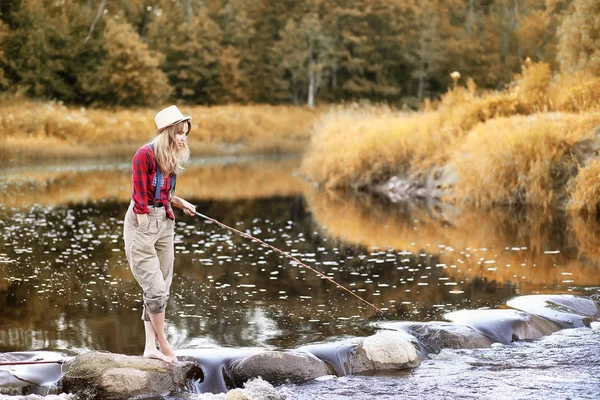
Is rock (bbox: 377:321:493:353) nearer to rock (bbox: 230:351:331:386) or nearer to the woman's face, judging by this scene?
rock (bbox: 230:351:331:386)

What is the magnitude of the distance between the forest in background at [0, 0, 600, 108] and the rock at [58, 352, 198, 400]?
3641 centimetres

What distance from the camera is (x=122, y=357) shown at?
6531 millimetres

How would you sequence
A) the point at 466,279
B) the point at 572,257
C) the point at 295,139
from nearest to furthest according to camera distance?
the point at 466,279, the point at 572,257, the point at 295,139

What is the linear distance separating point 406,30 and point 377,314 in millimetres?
50675

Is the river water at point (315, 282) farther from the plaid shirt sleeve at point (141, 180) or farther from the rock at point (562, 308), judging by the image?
the plaid shirt sleeve at point (141, 180)

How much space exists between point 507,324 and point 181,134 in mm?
3604

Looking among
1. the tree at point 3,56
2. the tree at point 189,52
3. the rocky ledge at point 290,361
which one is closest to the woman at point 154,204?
the rocky ledge at point 290,361

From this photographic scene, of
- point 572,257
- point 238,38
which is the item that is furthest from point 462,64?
point 572,257

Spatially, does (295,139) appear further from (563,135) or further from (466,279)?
(466,279)

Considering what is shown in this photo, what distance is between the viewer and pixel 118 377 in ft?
20.7

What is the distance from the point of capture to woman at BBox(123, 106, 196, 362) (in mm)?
6344

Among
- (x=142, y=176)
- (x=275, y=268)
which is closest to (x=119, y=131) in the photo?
(x=275, y=268)

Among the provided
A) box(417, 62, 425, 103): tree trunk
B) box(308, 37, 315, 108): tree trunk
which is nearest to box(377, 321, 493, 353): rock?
box(308, 37, 315, 108): tree trunk

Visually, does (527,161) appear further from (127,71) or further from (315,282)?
(127,71)
